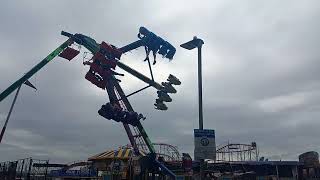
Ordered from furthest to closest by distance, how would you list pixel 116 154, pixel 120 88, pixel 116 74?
1. pixel 116 154
2. pixel 120 88
3. pixel 116 74

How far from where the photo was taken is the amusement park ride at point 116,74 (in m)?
36.6

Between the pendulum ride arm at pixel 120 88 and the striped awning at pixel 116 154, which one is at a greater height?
the pendulum ride arm at pixel 120 88

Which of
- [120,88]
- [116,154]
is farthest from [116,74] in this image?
[116,154]

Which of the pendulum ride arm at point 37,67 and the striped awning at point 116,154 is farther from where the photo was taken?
the striped awning at point 116,154

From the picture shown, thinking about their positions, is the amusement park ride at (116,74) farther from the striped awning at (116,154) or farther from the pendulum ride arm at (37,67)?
the striped awning at (116,154)

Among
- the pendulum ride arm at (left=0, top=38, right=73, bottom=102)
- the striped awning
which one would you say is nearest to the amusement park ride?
the pendulum ride arm at (left=0, top=38, right=73, bottom=102)

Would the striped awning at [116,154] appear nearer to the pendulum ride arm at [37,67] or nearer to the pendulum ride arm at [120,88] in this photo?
the pendulum ride arm at [120,88]

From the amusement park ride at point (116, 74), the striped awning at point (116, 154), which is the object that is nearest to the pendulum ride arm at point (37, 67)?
the amusement park ride at point (116, 74)

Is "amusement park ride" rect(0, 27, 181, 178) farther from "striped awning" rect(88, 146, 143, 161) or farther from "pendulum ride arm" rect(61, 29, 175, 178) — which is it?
"striped awning" rect(88, 146, 143, 161)

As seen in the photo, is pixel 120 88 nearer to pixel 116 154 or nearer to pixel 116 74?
pixel 116 74

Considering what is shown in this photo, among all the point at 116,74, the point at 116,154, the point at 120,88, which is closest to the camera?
the point at 116,74

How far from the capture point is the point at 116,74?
1496 inches

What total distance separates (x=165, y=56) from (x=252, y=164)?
3588 centimetres

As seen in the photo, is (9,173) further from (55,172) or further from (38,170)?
(55,172)
